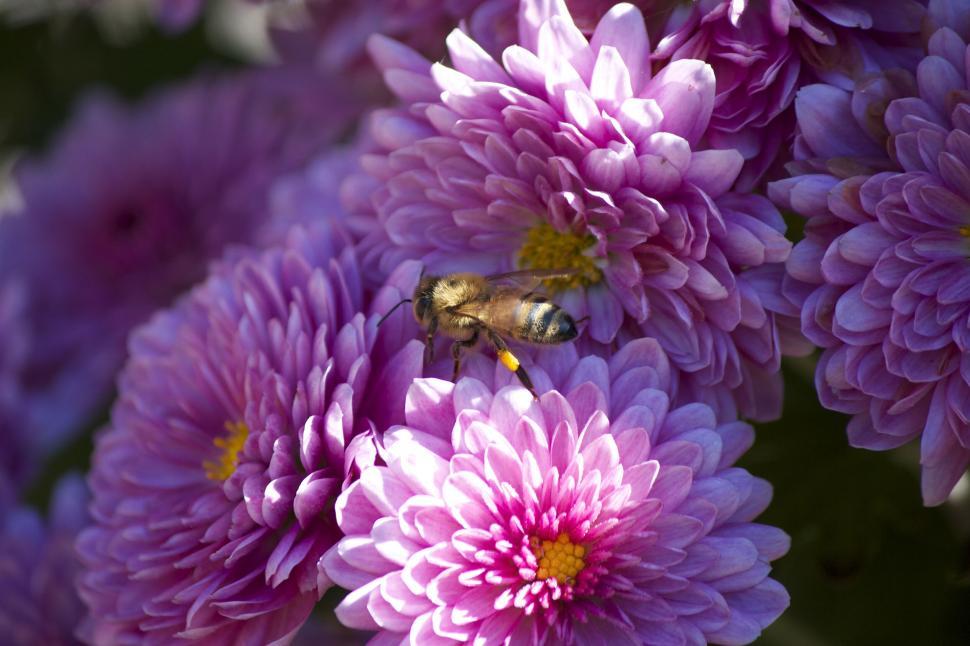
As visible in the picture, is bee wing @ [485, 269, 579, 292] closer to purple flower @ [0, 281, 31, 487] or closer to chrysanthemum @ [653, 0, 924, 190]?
chrysanthemum @ [653, 0, 924, 190]

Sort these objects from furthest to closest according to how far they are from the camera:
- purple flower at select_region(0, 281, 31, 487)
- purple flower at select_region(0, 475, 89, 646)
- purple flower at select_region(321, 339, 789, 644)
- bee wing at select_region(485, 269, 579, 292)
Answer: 1. purple flower at select_region(0, 281, 31, 487)
2. purple flower at select_region(0, 475, 89, 646)
3. bee wing at select_region(485, 269, 579, 292)
4. purple flower at select_region(321, 339, 789, 644)

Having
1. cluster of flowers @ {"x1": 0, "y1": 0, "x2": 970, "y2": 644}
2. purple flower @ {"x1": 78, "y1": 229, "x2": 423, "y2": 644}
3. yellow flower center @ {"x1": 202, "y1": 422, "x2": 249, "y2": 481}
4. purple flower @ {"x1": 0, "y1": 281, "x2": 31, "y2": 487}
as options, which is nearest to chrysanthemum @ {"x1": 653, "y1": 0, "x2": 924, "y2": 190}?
cluster of flowers @ {"x1": 0, "y1": 0, "x2": 970, "y2": 644}

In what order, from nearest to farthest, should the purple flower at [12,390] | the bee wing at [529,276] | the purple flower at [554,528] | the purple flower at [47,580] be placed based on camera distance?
the purple flower at [554,528]
the bee wing at [529,276]
the purple flower at [47,580]
the purple flower at [12,390]

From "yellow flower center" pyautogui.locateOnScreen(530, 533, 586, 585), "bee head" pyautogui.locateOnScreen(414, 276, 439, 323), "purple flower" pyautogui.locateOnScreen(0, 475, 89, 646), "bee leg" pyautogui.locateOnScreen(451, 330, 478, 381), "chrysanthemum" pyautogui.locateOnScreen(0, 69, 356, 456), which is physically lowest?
"purple flower" pyautogui.locateOnScreen(0, 475, 89, 646)

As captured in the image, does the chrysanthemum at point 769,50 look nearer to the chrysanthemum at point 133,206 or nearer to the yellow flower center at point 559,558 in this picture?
the yellow flower center at point 559,558

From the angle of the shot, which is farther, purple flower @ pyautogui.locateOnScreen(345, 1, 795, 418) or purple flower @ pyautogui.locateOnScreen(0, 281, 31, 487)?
purple flower @ pyautogui.locateOnScreen(0, 281, 31, 487)

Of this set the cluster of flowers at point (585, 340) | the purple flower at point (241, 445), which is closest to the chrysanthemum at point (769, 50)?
the cluster of flowers at point (585, 340)
